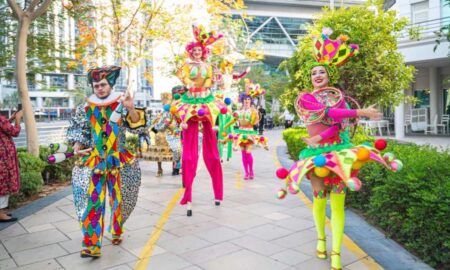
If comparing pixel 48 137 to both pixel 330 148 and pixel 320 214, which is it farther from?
pixel 330 148

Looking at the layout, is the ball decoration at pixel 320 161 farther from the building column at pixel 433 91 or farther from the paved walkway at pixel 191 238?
the building column at pixel 433 91

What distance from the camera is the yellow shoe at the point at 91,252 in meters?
4.15

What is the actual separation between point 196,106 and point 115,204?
2027 millimetres

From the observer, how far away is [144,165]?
11641 mm

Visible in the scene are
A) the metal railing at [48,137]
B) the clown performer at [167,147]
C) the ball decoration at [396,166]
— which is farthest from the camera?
the metal railing at [48,137]

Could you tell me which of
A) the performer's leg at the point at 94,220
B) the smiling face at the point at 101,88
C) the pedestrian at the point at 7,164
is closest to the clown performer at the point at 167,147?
the pedestrian at the point at 7,164

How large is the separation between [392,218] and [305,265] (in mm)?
1222

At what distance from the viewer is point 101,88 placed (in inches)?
170

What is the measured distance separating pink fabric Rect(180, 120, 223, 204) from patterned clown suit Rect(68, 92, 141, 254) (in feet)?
5.63

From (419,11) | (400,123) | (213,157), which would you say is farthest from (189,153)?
(419,11)

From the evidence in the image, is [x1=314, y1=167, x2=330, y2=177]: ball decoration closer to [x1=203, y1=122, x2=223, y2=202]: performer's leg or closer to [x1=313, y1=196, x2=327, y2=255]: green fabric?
[x1=313, y1=196, x2=327, y2=255]: green fabric

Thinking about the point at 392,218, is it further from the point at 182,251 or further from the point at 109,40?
the point at 109,40

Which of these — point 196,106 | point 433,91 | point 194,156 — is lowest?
point 194,156

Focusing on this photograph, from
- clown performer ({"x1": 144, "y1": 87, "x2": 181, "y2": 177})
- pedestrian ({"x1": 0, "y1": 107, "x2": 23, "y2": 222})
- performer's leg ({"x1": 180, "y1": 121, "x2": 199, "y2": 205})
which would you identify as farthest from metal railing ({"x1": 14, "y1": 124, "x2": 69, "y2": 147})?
performer's leg ({"x1": 180, "y1": 121, "x2": 199, "y2": 205})
